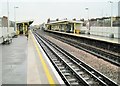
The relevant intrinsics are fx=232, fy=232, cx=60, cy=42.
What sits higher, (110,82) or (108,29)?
(108,29)

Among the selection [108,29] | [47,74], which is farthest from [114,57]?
[108,29]

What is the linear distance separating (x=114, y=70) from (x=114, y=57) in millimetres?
4747

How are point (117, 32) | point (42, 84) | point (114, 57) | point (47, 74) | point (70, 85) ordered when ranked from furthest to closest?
point (117, 32) → point (114, 57) → point (70, 85) → point (47, 74) → point (42, 84)

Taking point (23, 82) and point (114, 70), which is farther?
point (114, 70)

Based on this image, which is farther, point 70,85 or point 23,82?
point 70,85

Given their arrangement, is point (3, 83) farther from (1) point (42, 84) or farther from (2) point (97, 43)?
(2) point (97, 43)

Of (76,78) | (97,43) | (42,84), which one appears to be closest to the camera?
(42,84)

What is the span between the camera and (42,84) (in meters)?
6.93

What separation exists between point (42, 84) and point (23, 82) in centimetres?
81

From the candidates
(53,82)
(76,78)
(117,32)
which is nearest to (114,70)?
(76,78)

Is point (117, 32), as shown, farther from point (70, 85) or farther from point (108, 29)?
point (70, 85)

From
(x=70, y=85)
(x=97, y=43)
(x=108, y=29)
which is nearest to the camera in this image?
(x=70, y=85)

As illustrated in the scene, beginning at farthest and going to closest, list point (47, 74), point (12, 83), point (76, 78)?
point (76, 78) → point (47, 74) → point (12, 83)

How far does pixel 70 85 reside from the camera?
9.31 metres
